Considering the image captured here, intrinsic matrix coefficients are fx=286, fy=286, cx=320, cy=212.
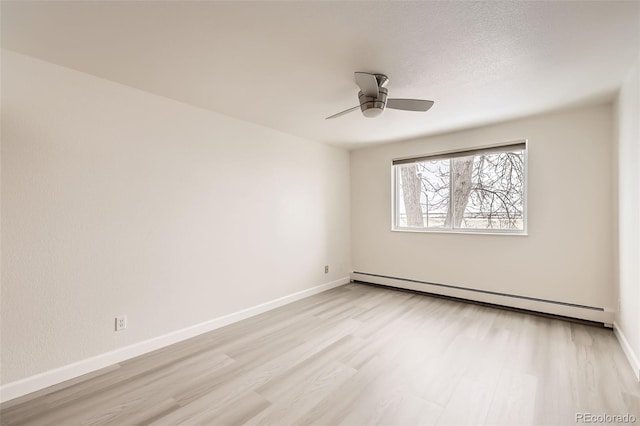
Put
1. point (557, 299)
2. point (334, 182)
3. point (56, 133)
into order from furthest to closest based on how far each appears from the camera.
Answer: point (334, 182) < point (557, 299) < point (56, 133)

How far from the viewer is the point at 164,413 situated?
1756 mm

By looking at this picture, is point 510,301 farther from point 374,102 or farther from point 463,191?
point 374,102

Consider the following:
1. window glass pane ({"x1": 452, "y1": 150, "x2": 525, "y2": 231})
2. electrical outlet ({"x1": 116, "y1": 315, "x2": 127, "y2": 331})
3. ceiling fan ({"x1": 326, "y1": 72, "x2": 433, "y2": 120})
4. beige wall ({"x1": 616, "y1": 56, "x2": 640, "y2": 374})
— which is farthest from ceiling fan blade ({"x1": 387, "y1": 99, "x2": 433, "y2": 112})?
electrical outlet ({"x1": 116, "y1": 315, "x2": 127, "y2": 331})

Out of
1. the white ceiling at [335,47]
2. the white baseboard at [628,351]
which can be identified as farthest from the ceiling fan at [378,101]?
the white baseboard at [628,351]

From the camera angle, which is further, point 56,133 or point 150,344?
point 150,344

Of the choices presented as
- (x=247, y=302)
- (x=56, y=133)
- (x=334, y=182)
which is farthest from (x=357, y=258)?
(x=56, y=133)

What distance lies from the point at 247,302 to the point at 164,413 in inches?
64.8

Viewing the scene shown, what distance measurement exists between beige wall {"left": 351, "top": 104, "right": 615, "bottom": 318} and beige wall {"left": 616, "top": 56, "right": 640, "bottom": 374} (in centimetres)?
27

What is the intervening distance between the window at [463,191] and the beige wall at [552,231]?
6.2 inches

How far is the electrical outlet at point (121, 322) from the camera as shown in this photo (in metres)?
2.38

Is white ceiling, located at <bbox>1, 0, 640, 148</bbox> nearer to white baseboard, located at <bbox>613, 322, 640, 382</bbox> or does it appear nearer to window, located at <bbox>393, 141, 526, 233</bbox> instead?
window, located at <bbox>393, 141, 526, 233</bbox>

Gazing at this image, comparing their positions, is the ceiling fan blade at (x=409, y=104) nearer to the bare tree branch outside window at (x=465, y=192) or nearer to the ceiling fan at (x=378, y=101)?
the ceiling fan at (x=378, y=101)

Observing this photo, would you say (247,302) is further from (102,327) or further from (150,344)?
(102,327)

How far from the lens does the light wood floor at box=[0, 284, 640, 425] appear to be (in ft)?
5.69
